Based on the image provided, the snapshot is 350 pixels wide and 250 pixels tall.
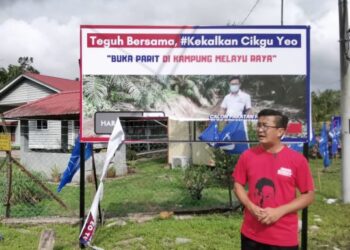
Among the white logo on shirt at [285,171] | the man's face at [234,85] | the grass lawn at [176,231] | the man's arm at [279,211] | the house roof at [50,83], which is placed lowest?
the grass lawn at [176,231]

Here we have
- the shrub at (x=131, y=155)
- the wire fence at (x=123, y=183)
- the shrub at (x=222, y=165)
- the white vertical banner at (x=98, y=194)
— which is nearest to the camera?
the white vertical banner at (x=98, y=194)

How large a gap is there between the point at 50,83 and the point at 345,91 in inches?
780

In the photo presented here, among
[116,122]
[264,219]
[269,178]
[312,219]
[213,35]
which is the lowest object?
Answer: [312,219]

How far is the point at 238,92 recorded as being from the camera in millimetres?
6172

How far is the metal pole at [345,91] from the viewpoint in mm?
9383

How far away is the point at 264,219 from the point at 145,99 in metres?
3.29

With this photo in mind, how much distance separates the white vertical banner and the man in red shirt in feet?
7.73

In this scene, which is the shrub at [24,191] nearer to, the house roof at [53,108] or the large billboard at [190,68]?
the large billboard at [190,68]

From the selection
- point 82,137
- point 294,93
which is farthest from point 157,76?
point 294,93

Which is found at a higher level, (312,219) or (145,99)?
(145,99)

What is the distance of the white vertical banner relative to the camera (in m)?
5.33

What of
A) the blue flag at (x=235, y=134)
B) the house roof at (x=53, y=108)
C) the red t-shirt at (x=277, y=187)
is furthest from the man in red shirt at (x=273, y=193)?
the house roof at (x=53, y=108)

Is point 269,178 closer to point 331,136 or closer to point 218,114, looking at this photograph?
point 218,114

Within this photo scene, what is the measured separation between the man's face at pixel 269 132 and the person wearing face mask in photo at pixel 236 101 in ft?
8.53
